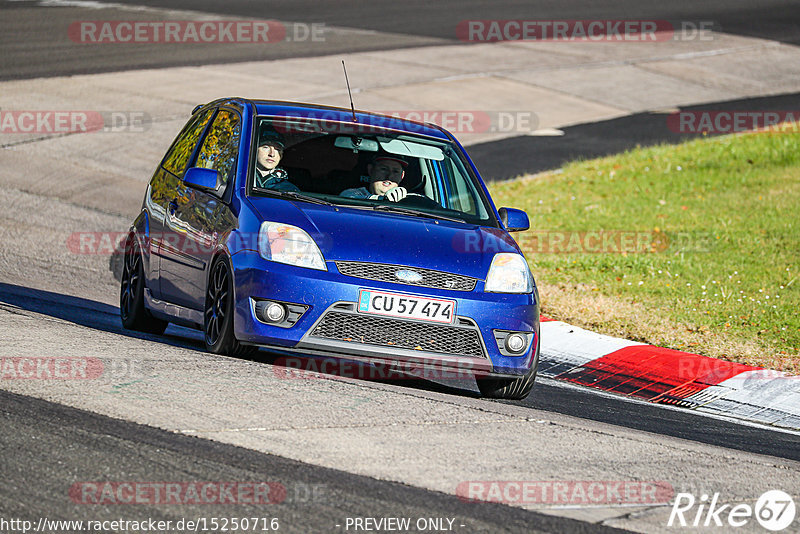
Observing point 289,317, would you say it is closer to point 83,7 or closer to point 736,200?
point 736,200

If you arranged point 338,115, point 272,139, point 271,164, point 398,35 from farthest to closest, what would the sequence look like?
point 398,35
point 338,115
point 272,139
point 271,164

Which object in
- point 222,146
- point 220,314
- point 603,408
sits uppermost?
point 222,146

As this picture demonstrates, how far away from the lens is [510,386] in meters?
7.63

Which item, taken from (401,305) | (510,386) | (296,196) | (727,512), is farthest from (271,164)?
(727,512)

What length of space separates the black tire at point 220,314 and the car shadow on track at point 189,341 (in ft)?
0.40

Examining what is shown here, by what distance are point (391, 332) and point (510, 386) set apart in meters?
1.06

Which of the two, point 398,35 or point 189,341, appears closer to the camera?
point 189,341

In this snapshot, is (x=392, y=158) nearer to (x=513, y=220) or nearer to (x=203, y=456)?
(x=513, y=220)

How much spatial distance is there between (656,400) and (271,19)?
23030 mm

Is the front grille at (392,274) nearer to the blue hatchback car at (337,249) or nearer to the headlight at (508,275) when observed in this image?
the blue hatchback car at (337,249)

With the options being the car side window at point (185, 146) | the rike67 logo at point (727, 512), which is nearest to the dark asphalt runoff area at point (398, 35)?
the car side window at point (185, 146)

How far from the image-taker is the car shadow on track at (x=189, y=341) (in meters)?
7.82

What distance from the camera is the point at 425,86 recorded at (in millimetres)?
22719

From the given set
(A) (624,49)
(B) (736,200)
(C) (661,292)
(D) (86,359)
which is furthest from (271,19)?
(D) (86,359)
